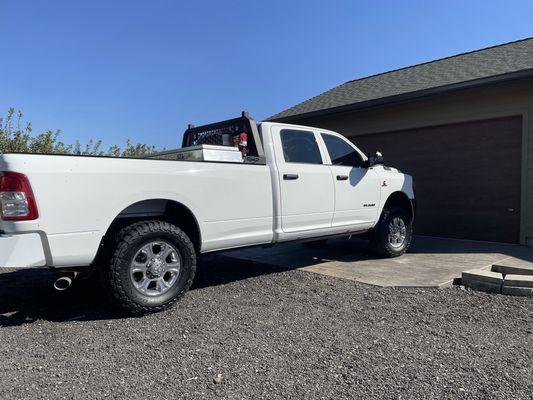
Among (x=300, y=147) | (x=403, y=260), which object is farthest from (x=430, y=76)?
(x=300, y=147)

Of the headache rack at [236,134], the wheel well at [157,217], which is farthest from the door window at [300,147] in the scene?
the wheel well at [157,217]

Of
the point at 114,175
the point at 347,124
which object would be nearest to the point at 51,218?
the point at 114,175

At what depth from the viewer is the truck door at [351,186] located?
243 inches

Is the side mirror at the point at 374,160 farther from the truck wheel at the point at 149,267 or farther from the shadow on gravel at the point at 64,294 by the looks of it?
the truck wheel at the point at 149,267

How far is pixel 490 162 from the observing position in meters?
8.48

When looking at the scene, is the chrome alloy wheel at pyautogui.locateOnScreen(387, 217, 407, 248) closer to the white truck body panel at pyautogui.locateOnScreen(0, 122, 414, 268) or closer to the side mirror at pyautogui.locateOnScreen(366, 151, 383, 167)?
the white truck body panel at pyautogui.locateOnScreen(0, 122, 414, 268)

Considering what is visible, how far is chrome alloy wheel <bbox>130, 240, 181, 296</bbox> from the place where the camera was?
4246mm

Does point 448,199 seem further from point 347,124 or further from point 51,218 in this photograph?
point 51,218

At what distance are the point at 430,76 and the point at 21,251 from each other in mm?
9523

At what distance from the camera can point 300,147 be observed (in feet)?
19.3

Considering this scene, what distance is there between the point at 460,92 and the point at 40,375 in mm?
8355

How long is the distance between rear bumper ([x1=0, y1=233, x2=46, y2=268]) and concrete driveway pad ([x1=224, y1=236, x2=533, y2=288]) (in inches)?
129

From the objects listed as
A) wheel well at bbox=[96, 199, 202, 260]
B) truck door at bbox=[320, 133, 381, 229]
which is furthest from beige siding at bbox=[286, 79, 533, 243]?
wheel well at bbox=[96, 199, 202, 260]

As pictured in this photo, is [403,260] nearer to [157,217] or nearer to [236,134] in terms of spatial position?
[236,134]
